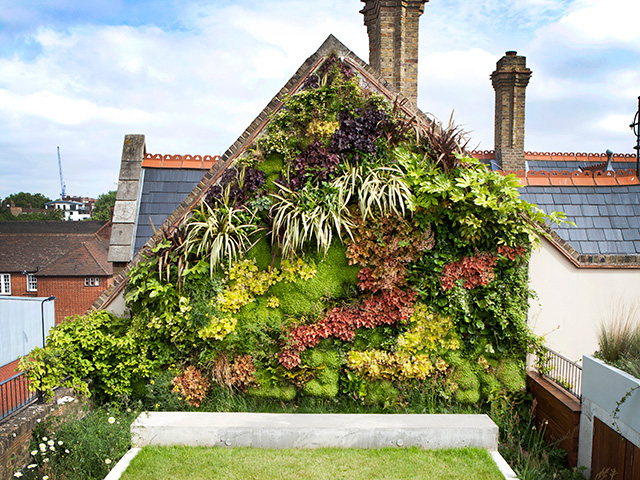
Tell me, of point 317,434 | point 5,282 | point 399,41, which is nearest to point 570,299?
point 317,434

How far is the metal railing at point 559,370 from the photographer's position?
17.7ft

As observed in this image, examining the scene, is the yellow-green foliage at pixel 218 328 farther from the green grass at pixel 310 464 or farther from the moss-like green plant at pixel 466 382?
the moss-like green plant at pixel 466 382

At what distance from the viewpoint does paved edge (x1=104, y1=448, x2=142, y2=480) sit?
4.20 meters

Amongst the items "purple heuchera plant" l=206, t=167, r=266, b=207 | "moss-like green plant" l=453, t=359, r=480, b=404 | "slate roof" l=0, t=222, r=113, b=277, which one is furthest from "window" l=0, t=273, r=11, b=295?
"moss-like green plant" l=453, t=359, r=480, b=404

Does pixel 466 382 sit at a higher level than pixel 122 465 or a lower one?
higher

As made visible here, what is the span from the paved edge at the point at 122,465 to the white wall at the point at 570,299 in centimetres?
542

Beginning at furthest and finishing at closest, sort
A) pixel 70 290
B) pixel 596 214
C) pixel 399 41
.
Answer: pixel 70 290 → pixel 596 214 → pixel 399 41

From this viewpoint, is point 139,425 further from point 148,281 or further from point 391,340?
point 391,340

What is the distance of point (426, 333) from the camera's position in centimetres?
565

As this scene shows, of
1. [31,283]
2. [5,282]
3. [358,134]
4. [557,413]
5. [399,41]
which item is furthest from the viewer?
[5,282]

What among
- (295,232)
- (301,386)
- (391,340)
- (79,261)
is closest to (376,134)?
(295,232)

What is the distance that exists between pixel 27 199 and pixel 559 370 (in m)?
97.6

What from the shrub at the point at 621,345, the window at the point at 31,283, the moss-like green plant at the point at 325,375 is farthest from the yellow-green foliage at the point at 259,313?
the window at the point at 31,283

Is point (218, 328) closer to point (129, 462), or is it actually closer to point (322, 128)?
point (129, 462)
